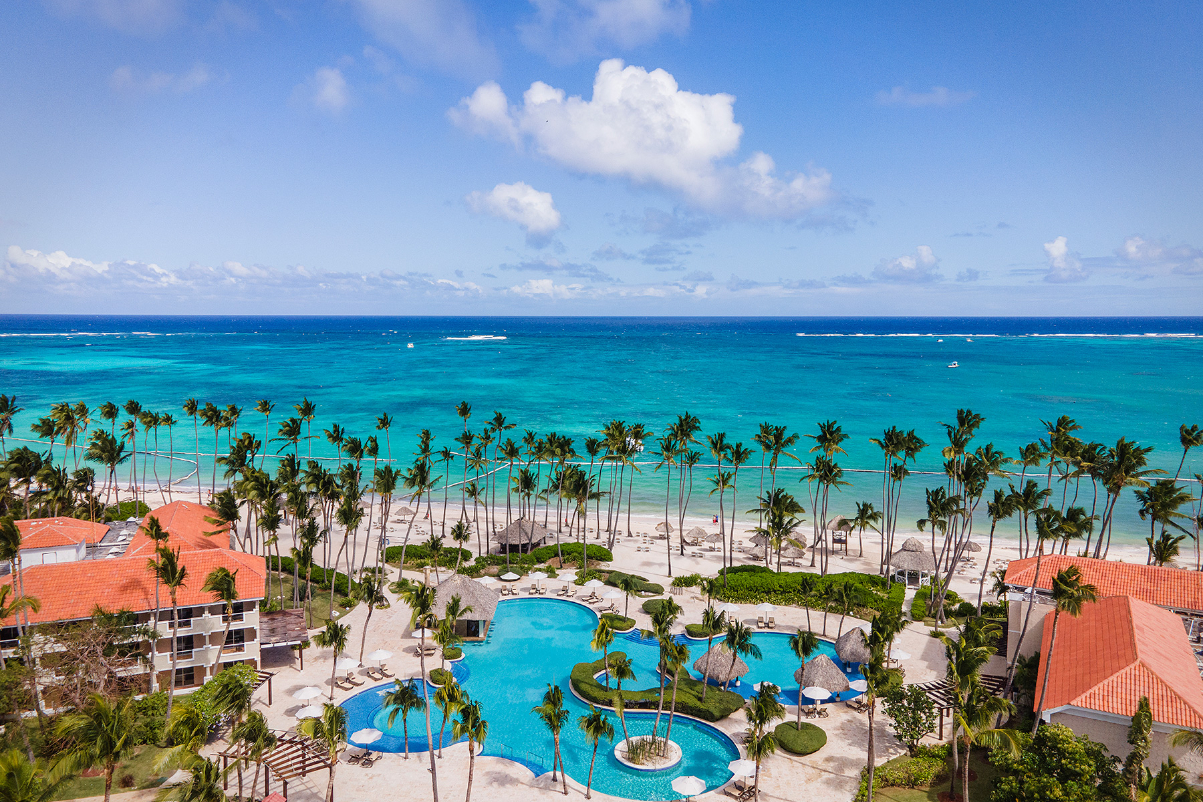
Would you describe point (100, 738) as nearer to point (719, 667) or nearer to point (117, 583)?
point (117, 583)

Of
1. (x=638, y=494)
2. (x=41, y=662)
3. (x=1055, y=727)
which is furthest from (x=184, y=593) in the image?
(x=638, y=494)

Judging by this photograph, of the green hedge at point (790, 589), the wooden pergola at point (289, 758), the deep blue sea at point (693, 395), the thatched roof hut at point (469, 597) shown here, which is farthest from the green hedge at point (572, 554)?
the wooden pergola at point (289, 758)

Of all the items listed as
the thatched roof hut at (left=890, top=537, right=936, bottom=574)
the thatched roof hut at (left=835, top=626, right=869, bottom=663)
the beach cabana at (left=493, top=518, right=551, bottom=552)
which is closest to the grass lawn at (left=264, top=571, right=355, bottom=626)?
the beach cabana at (left=493, top=518, right=551, bottom=552)

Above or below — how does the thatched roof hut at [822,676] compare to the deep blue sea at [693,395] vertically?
below

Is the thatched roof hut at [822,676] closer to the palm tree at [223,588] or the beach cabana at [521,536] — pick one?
the beach cabana at [521,536]

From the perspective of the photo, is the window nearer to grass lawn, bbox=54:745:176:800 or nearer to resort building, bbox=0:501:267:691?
resort building, bbox=0:501:267:691

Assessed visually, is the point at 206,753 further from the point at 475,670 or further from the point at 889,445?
the point at 889,445

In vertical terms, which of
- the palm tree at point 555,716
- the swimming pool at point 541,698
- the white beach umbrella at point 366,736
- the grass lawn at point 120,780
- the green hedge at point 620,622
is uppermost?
the palm tree at point 555,716

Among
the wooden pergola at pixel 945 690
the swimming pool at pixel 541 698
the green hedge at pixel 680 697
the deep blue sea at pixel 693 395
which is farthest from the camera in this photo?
the deep blue sea at pixel 693 395
